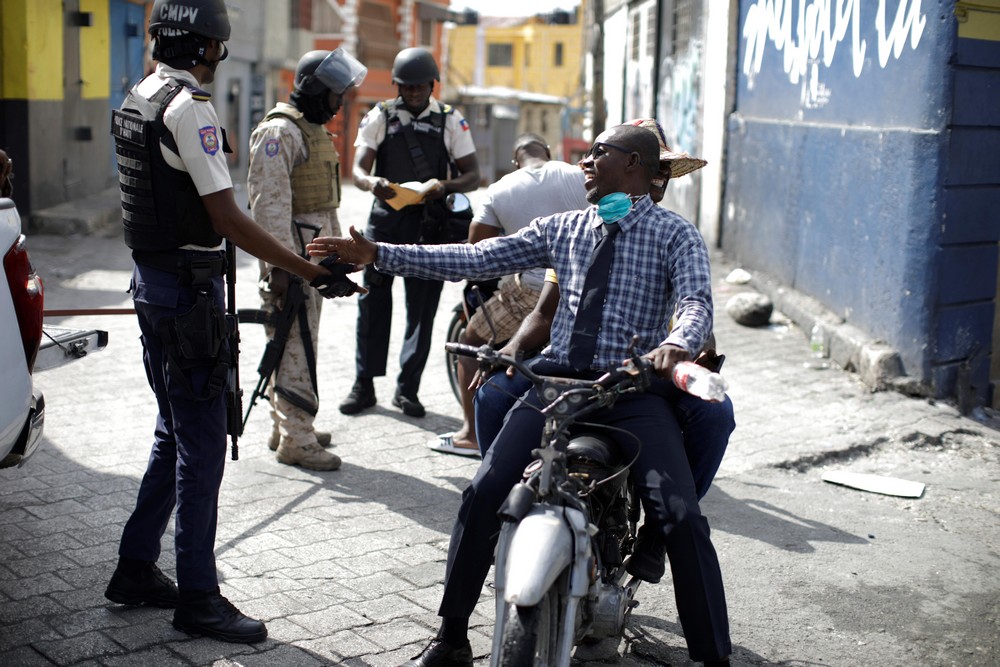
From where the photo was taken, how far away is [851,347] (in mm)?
7789

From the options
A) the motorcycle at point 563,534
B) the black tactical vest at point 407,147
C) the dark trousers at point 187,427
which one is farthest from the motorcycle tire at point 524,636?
the black tactical vest at point 407,147

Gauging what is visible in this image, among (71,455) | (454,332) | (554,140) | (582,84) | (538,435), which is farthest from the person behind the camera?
(554,140)

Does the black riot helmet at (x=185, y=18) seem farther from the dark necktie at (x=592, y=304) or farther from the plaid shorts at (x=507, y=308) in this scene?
the plaid shorts at (x=507, y=308)

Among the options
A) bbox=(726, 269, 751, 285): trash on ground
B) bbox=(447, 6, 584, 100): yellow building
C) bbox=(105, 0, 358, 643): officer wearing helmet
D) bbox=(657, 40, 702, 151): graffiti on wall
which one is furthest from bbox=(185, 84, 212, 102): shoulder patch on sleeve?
bbox=(447, 6, 584, 100): yellow building

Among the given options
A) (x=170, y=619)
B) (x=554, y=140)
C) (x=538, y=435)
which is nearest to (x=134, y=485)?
(x=170, y=619)

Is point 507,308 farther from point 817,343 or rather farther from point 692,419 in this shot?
point 817,343

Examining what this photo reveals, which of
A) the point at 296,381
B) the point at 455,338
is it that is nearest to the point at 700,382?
the point at 296,381

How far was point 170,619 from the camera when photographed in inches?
157

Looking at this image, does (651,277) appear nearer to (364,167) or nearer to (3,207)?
(3,207)

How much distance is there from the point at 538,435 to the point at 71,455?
126 inches

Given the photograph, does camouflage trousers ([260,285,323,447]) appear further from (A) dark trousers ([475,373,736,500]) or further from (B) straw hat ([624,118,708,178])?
(A) dark trousers ([475,373,736,500])

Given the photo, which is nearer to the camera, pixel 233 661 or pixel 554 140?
pixel 233 661

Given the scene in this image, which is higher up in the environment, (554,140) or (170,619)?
(554,140)

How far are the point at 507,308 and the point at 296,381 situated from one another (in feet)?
3.69
